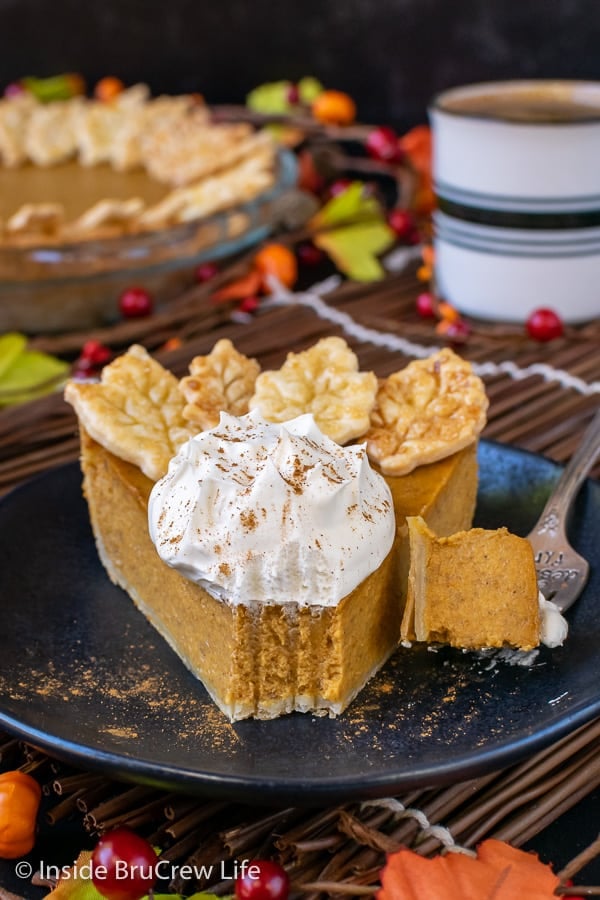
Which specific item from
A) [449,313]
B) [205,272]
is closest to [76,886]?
[449,313]

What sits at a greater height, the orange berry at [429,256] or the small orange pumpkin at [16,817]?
the small orange pumpkin at [16,817]

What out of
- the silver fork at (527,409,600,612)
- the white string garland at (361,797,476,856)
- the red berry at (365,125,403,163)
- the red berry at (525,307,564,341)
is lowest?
the red berry at (525,307,564,341)

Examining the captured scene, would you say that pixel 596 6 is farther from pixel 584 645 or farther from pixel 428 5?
pixel 584 645

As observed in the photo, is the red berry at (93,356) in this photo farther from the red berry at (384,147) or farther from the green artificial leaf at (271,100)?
the green artificial leaf at (271,100)

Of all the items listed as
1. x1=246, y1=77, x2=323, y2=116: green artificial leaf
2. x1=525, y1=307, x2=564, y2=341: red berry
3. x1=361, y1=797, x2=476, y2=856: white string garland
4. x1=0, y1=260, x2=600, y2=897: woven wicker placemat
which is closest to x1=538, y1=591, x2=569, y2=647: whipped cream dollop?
x1=0, y1=260, x2=600, y2=897: woven wicker placemat

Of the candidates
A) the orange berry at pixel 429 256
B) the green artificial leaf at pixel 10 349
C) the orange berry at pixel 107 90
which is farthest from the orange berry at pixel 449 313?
the orange berry at pixel 107 90

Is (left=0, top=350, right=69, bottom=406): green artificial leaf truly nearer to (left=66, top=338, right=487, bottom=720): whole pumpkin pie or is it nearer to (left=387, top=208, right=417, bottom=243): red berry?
(left=66, top=338, right=487, bottom=720): whole pumpkin pie
